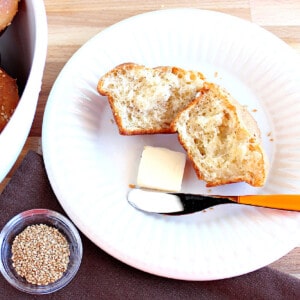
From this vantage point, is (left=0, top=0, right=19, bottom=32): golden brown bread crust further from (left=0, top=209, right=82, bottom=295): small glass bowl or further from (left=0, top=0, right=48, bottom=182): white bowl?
(left=0, top=209, right=82, bottom=295): small glass bowl

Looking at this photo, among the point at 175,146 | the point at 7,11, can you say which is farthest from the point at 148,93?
the point at 7,11

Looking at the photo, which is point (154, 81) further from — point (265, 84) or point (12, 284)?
point (12, 284)

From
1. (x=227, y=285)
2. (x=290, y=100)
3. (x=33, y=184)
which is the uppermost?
(x=290, y=100)

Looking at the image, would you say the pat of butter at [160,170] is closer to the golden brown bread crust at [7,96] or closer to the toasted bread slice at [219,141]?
the toasted bread slice at [219,141]

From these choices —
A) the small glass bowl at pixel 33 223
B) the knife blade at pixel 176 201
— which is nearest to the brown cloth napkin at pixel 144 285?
the small glass bowl at pixel 33 223

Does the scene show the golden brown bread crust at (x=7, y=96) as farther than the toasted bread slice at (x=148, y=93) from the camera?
No

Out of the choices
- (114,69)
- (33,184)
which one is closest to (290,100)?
(114,69)
